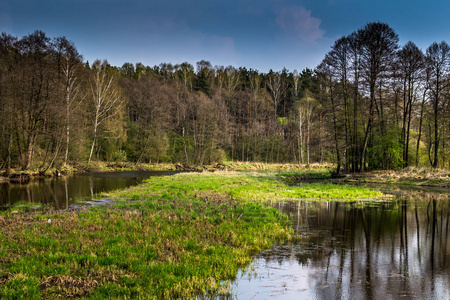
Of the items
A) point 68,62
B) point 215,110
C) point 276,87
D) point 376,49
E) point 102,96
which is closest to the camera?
point 376,49

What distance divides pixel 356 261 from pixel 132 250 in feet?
20.0

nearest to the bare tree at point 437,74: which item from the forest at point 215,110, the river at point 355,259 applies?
the forest at point 215,110

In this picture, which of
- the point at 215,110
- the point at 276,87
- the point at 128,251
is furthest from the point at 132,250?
the point at 276,87

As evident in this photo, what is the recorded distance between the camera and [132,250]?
8.41 metres

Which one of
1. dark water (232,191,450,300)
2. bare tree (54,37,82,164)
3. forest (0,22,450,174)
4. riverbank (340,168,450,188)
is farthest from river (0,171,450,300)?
bare tree (54,37,82,164)

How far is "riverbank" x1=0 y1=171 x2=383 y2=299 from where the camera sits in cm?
635

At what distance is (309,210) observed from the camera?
55.8ft

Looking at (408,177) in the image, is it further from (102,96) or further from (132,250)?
(102,96)

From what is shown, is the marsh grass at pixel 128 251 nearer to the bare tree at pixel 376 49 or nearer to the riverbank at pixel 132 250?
the riverbank at pixel 132 250

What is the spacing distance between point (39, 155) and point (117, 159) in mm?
16848

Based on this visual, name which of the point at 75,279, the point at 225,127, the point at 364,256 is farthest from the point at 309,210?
the point at 225,127

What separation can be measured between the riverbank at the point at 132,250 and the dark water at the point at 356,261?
2.55 ft

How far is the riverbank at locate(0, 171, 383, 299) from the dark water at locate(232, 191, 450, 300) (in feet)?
2.55

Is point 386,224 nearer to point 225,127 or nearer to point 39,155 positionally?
point 39,155
